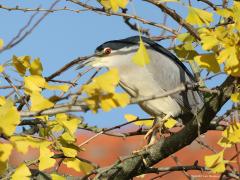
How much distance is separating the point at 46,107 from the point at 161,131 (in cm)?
140

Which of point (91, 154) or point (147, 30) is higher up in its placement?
point (147, 30)

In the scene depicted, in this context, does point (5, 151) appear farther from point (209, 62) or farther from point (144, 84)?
point (144, 84)

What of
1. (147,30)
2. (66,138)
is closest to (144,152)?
A: (66,138)

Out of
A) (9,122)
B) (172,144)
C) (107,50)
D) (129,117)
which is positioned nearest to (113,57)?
(107,50)

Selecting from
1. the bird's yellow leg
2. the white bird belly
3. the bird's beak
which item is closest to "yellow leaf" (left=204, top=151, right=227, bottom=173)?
the bird's yellow leg

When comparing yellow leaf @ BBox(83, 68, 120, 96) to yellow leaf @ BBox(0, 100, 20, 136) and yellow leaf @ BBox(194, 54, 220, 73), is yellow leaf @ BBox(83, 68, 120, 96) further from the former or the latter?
yellow leaf @ BBox(194, 54, 220, 73)

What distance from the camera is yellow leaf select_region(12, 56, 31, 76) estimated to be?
1.95 metres

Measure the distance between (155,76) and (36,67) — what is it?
1.71m

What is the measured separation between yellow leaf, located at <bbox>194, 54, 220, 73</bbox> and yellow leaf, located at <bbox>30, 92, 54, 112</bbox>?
45cm

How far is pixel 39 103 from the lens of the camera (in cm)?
161

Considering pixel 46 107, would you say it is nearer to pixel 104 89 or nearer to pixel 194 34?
pixel 104 89

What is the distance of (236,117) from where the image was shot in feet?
7.13

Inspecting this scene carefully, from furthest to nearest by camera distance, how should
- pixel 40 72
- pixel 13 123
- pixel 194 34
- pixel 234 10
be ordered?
pixel 194 34 → pixel 40 72 → pixel 234 10 → pixel 13 123

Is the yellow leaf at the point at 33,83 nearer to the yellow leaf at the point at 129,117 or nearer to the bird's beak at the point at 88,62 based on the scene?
the yellow leaf at the point at 129,117
